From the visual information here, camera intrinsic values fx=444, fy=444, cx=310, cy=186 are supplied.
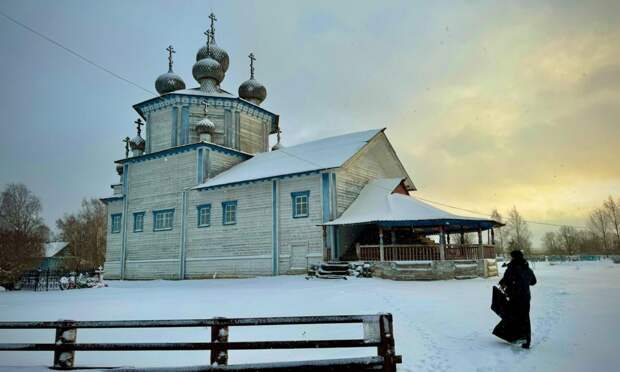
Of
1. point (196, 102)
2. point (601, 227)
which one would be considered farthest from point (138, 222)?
point (601, 227)

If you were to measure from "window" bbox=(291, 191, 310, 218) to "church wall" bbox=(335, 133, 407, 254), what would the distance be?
1.55m

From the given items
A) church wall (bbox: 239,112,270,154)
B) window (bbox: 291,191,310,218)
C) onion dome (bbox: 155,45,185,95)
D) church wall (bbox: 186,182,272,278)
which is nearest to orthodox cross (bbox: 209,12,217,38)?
onion dome (bbox: 155,45,185,95)

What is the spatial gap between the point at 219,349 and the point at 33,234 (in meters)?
24.8

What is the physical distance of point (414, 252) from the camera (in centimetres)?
1930

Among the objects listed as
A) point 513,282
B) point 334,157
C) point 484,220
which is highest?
point 334,157

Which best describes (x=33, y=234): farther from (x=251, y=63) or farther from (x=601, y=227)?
(x=601, y=227)

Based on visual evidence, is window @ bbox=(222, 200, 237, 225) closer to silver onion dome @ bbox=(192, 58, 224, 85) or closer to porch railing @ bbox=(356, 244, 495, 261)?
porch railing @ bbox=(356, 244, 495, 261)

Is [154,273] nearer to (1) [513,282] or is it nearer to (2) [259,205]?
(2) [259,205]

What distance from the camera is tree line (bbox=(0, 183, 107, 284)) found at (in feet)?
70.6

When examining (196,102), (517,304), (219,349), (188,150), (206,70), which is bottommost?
(219,349)

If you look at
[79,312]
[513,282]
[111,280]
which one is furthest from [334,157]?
[111,280]

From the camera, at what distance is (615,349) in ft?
22.3

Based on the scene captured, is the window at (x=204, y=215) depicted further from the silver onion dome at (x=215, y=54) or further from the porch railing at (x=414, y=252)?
the silver onion dome at (x=215, y=54)

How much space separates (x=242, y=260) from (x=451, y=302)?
527 inches
